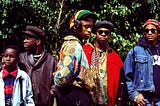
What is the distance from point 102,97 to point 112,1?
364 cm

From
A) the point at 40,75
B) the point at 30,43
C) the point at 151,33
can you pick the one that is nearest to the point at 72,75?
the point at 40,75

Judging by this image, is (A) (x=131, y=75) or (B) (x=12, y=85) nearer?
(B) (x=12, y=85)

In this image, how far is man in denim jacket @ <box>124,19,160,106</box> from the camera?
622 cm

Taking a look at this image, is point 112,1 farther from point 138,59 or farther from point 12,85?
point 12,85

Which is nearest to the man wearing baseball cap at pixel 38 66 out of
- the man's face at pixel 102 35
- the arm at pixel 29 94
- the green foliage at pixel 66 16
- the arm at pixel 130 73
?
the arm at pixel 29 94

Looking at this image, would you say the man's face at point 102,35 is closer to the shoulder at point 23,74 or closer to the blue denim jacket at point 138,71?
the blue denim jacket at point 138,71

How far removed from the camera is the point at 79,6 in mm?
9422

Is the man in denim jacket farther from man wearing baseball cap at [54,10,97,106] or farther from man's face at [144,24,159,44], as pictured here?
man wearing baseball cap at [54,10,97,106]

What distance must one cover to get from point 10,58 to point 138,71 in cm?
182

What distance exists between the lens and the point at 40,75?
627 cm

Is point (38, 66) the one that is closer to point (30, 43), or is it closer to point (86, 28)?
point (30, 43)

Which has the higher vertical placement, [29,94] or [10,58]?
[10,58]

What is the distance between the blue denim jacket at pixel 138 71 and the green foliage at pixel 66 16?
2.51 m

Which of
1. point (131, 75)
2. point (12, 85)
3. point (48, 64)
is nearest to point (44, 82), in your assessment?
point (48, 64)
